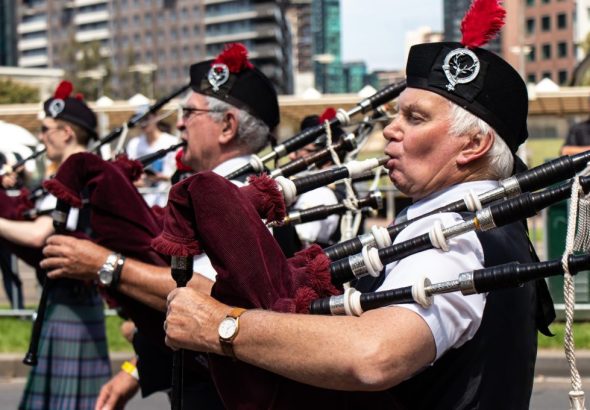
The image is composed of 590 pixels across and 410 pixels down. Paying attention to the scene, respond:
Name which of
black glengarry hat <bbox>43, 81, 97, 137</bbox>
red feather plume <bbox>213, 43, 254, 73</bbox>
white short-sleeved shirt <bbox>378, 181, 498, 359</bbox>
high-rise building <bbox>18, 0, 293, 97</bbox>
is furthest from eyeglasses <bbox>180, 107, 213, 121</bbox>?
high-rise building <bbox>18, 0, 293, 97</bbox>

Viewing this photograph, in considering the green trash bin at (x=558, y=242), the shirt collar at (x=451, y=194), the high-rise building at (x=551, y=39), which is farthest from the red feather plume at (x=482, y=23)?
the high-rise building at (x=551, y=39)

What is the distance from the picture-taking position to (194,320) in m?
2.45

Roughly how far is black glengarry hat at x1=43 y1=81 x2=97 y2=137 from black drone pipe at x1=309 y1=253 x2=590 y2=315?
382cm

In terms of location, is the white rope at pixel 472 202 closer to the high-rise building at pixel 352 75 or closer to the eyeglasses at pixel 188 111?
the eyeglasses at pixel 188 111

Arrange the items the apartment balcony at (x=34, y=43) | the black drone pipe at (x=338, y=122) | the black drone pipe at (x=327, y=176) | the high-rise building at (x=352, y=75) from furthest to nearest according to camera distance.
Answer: the high-rise building at (x=352, y=75) → the apartment balcony at (x=34, y=43) → the black drone pipe at (x=338, y=122) → the black drone pipe at (x=327, y=176)

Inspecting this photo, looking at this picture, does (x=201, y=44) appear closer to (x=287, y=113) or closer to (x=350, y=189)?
(x=287, y=113)

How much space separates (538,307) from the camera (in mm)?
2684

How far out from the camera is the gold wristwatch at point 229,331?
92.4 inches

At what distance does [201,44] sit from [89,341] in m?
137

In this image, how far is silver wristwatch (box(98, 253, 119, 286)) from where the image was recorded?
12.6ft

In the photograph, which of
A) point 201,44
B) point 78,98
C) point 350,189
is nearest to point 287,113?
point 78,98

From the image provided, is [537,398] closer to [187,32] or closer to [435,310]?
[435,310]

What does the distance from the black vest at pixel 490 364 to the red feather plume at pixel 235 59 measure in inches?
78.9

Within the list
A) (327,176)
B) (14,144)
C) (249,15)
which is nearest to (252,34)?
(249,15)
